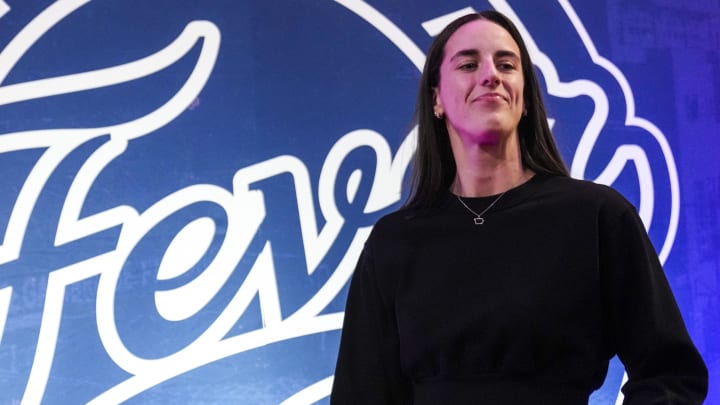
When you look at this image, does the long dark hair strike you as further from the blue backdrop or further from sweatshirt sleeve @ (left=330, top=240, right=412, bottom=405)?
the blue backdrop

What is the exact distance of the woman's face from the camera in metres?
1.39

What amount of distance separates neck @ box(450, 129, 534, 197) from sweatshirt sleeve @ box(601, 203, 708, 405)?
0.20 metres

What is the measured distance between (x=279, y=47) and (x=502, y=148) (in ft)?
3.90

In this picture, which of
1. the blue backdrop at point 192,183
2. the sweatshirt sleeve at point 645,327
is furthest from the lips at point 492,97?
the blue backdrop at point 192,183

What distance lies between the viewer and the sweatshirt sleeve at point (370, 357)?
145cm

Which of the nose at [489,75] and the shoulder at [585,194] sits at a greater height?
the nose at [489,75]

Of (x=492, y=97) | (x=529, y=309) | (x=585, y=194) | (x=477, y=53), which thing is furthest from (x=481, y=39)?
(x=529, y=309)

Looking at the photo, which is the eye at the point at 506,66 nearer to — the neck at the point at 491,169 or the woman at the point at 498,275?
the woman at the point at 498,275

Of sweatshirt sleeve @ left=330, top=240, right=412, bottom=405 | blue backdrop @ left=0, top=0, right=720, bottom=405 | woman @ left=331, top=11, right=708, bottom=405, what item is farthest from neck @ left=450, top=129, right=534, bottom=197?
blue backdrop @ left=0, top=0, right=720, bottom=405

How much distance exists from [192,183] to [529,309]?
1288 millimetres

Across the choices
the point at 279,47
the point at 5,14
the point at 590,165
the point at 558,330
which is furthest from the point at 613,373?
the point at 5,14

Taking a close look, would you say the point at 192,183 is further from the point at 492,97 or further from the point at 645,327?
the point at 645,327

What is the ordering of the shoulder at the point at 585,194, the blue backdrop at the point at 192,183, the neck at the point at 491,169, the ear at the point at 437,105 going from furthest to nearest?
the blue backdrop at the point at 192,183 < the ear at the point at 437,105 < the neck at the point at 491,169 < the shoulder at the point at 585,194

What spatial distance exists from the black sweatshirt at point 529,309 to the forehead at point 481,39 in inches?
9.0
